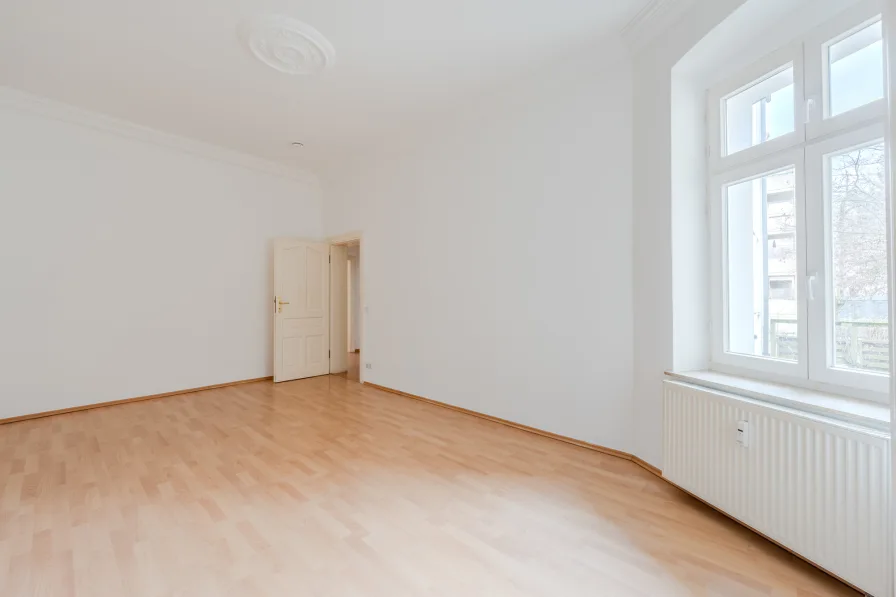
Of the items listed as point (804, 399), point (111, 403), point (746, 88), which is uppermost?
point (746, 88)

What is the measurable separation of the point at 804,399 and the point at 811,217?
899 mm

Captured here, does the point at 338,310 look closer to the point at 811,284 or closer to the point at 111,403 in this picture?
the point at 111,403

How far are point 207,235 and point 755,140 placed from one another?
18.9 feet

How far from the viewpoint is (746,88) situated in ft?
7.72

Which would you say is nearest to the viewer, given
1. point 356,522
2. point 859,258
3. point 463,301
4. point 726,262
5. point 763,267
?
point 859,258

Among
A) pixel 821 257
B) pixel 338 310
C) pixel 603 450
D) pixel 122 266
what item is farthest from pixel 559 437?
pixel 122 266

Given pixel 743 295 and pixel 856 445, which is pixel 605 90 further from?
pixel 856 445

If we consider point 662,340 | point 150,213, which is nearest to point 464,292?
point 662,340

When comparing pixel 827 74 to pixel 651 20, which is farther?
pixel 651 20

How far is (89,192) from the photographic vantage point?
4.30 metres

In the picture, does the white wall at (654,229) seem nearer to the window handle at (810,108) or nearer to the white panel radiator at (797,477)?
the white panel radiator at (797,477)

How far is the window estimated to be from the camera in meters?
1.76

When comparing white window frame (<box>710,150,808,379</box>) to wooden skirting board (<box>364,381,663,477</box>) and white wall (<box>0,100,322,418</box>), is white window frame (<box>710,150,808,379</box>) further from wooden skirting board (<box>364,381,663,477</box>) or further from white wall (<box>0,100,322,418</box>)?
white wall (<box>0,100,322,418</box>)

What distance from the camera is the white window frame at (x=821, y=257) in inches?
73.6
